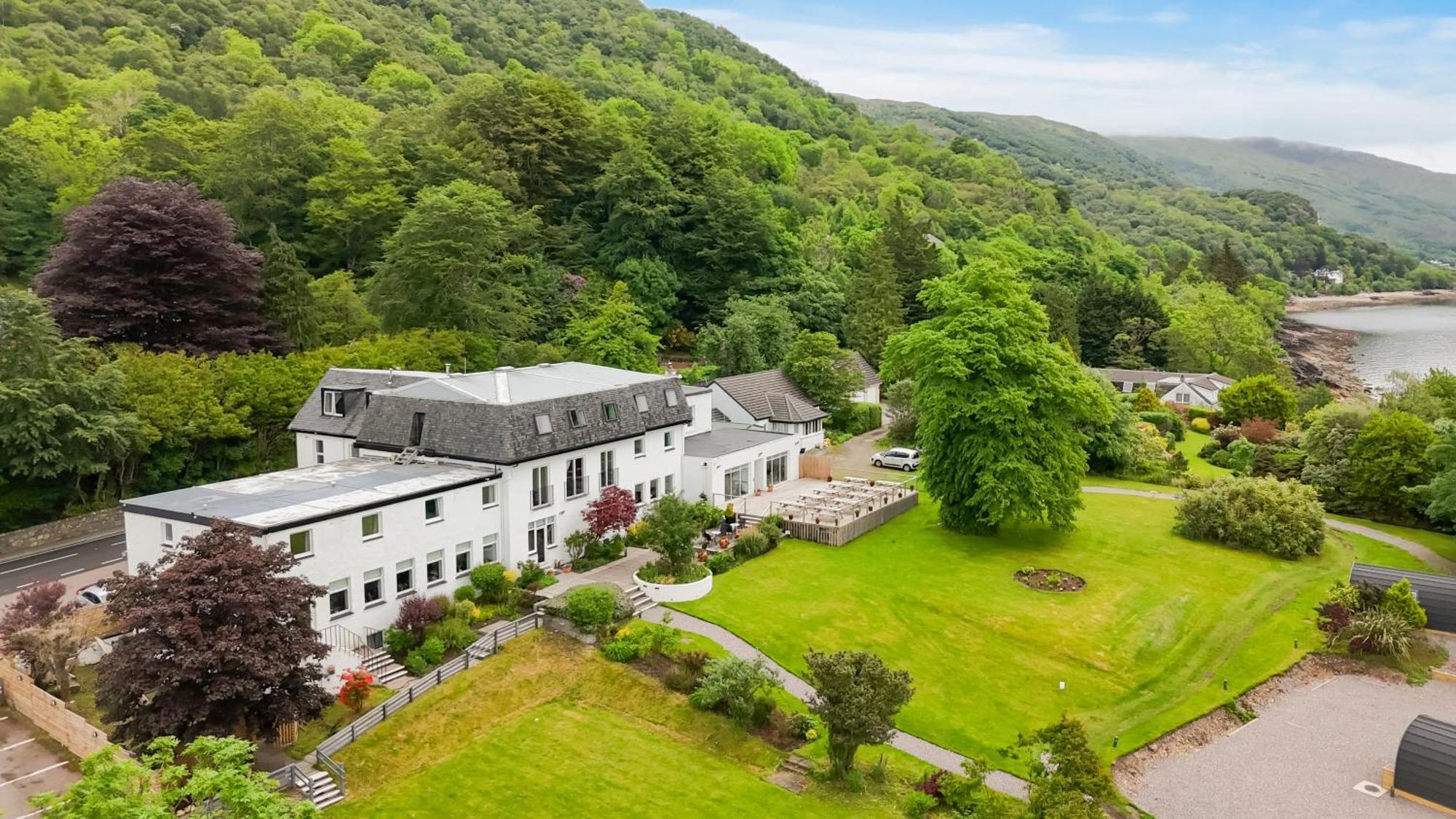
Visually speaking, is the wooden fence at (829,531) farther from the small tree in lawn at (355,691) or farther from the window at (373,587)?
the small tree in lawn at (355,691)

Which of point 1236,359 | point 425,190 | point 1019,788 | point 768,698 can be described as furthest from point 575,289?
point 1236,359

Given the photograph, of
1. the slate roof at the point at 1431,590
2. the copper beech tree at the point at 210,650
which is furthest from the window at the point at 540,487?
the slate roof at the point at 1431,590

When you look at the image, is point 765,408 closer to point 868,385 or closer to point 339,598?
A: point 868,385

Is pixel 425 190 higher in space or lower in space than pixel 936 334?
higher

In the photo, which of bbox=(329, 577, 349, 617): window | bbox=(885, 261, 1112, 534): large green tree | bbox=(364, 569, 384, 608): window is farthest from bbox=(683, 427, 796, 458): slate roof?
bbox=(329, 577, 349, 617): window

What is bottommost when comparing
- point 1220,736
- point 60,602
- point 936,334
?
point 1220,736

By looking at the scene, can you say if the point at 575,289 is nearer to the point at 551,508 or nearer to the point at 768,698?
the point at 551,508

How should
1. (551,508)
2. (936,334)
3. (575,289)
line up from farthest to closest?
1. (575,289)
2. (936,334)
3. (551,508)
